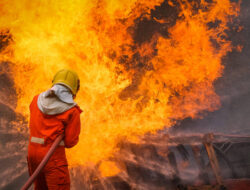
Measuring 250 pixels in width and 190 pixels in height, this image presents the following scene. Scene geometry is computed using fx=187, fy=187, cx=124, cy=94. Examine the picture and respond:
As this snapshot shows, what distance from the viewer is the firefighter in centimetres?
196

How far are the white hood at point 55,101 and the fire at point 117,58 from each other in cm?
269

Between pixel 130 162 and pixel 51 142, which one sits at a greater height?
pixel 51 142

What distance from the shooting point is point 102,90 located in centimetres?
553

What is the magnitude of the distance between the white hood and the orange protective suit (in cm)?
5

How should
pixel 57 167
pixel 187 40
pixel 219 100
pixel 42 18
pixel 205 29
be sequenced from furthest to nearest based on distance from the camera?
pixel 219 100 < pixel 205 29 < pixel 187 40 < pixel 42 18 < pixel 57 167

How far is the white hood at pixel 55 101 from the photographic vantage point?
202cm

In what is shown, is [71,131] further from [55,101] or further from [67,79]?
[67,79]

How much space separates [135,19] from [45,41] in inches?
136

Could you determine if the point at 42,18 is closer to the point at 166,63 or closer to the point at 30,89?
the point at 30,89

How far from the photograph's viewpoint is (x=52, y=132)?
6.52 ft

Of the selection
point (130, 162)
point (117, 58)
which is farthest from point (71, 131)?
point (117, 58)

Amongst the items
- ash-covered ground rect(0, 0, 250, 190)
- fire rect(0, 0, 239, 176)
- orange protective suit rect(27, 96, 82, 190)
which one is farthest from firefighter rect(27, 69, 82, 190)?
fire rect(0, 0, 239, 176)

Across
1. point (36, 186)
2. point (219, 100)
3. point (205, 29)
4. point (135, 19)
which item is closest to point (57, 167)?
point (36, 186)

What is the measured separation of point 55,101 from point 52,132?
1.11 feet
